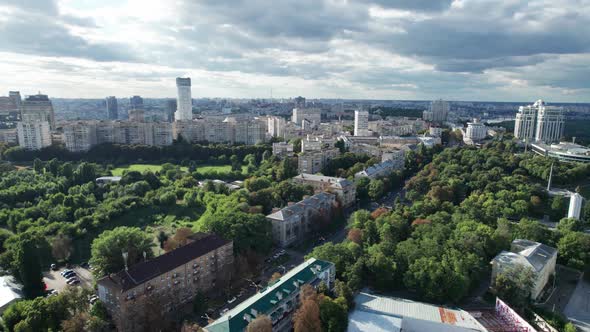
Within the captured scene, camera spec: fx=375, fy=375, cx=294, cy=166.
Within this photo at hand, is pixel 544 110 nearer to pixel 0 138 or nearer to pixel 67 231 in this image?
pixel 67 231

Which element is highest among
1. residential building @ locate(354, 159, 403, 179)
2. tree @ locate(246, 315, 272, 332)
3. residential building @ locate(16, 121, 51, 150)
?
residential building @ locate(16, 121, 51, 150)

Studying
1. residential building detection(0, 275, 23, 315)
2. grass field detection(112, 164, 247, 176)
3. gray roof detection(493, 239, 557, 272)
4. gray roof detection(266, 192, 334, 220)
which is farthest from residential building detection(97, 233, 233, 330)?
grass field detection(112, 164, 247, 176)

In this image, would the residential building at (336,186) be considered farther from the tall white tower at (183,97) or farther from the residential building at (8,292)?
the tall white tower at (183,97)

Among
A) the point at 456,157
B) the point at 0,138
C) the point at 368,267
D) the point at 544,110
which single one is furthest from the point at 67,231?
the point at 544,110

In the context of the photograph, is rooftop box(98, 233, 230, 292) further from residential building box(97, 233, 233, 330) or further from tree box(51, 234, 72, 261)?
tree box(51, 234, 72, 261)

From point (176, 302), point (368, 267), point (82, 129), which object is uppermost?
point (82, 129)

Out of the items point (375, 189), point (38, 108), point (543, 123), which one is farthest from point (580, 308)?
point (38, 108)
